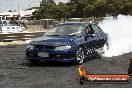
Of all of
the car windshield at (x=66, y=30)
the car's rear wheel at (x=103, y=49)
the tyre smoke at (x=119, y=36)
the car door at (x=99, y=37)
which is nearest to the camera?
the car windshield at (x=66, y=30)

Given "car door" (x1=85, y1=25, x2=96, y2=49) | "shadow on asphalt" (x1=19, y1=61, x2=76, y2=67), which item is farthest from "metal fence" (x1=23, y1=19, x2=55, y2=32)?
"shadow on asphalt" (x1=19, y1=61, x2=76, y2=67)

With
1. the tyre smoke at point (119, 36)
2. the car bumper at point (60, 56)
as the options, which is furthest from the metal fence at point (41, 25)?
the car bumper at point (60, 56)

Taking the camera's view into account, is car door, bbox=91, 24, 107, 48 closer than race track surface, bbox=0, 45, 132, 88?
No

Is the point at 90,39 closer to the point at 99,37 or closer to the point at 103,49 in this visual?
the point at 99,37

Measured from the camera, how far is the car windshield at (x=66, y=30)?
1389cm

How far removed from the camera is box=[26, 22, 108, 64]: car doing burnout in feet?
42.2

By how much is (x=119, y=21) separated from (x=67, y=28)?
883 cm

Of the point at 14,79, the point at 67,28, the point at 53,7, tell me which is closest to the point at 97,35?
the point at 67,28

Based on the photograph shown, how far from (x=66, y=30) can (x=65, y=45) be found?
1.41 metres

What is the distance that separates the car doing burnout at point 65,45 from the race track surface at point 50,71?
0.31 meters

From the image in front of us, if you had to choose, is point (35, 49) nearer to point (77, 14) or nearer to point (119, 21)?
point (119, 21)

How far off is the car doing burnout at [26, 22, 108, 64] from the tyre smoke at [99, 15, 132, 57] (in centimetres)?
193

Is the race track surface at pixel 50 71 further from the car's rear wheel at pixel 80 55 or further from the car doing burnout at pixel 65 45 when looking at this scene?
the car doing burnout at pixel 65 45

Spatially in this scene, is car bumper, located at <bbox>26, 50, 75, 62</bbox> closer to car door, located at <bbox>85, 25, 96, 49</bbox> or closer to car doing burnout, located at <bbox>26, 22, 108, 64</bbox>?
car doing burnout, located at <bbox>26, 22, 108, 64</bbox>
